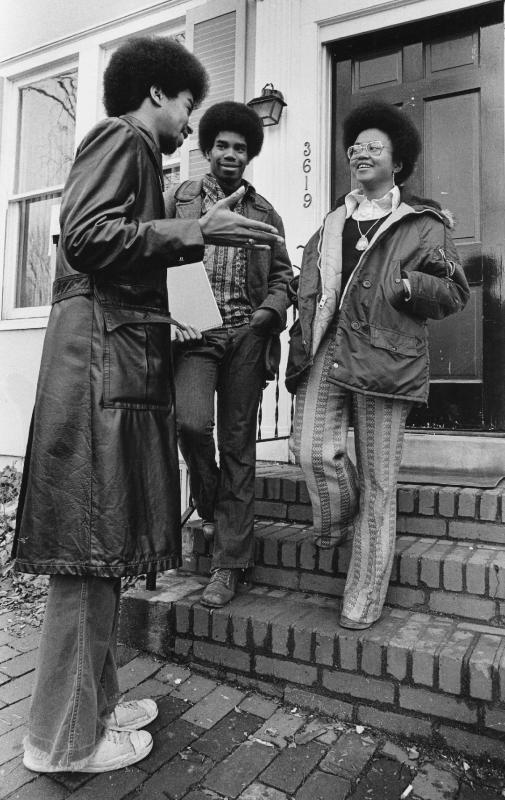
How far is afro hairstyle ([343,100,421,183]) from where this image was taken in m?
2.46

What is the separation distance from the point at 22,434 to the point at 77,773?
3809mm

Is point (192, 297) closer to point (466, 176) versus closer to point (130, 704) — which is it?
point (130, 704)

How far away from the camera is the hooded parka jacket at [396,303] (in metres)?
2.12

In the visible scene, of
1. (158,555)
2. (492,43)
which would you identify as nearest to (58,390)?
(158,555)

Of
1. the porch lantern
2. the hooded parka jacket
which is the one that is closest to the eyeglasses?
the hooded parka jacket

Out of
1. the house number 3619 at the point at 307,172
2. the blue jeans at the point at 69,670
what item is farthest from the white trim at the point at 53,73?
the blue jeans at the point at 69,670

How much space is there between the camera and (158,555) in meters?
1.73

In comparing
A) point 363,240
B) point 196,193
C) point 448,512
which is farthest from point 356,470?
point 196,193

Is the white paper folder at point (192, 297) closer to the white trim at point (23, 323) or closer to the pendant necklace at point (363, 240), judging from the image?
the pendant necklace at point (363, 240)

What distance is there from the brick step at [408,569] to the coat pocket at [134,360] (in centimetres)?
108

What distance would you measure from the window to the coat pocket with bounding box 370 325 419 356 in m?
4.34

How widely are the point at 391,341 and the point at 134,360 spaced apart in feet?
3.08

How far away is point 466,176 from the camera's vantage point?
3.73 meters

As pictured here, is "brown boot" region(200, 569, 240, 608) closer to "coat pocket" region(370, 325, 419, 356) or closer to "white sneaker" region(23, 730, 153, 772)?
"white sneaker" region(23, 730, 153, 772)
